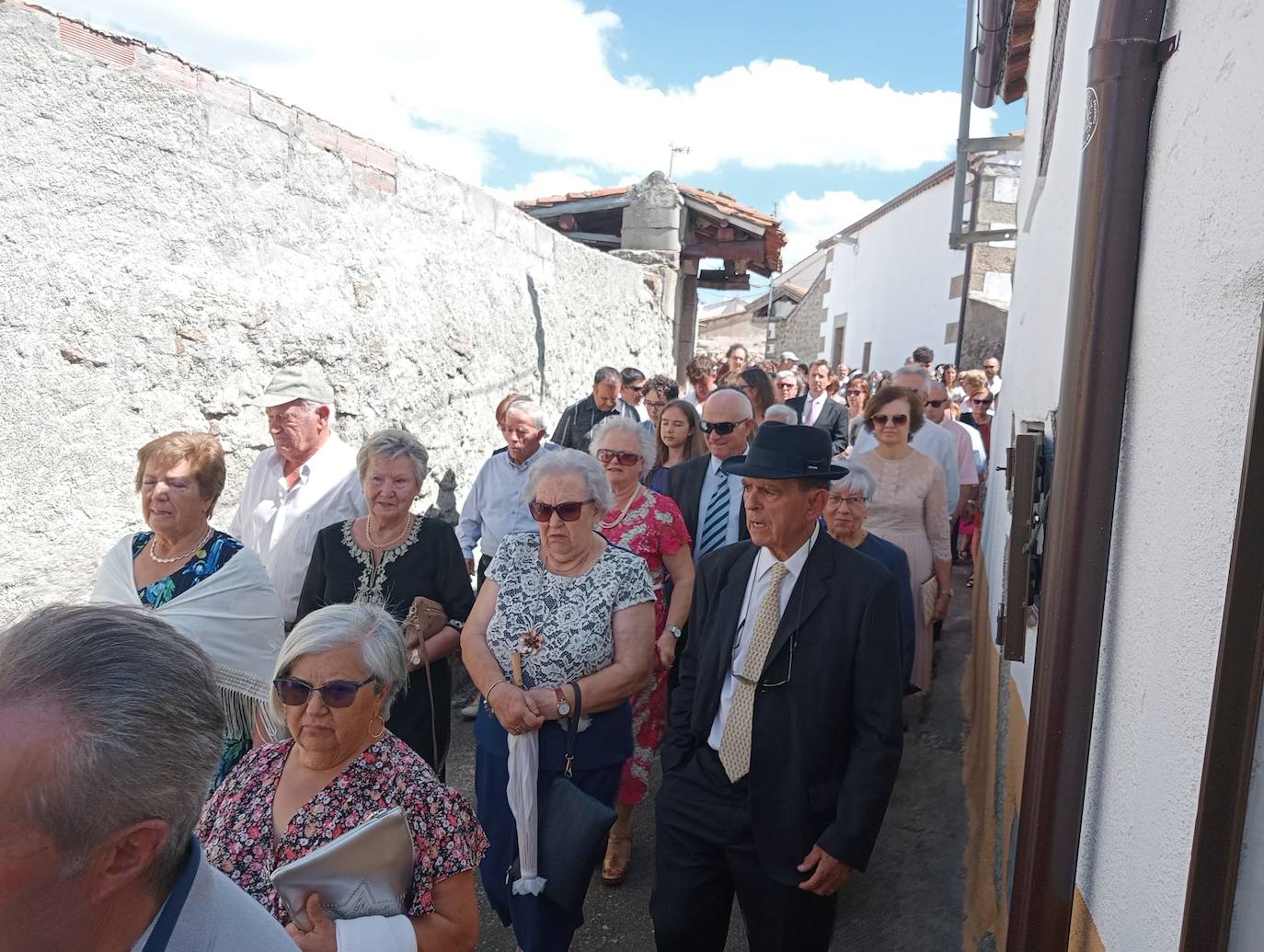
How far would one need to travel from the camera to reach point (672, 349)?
977cm

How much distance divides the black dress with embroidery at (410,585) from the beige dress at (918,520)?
6.86 feet

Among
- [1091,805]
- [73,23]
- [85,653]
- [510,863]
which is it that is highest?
[73,23]

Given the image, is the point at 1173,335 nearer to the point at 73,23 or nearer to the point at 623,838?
the point at 623,838

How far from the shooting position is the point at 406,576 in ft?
10.4

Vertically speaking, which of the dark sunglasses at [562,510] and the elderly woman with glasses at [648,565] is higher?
the dark sunglasses at [562,510]

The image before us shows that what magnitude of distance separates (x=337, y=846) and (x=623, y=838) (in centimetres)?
200

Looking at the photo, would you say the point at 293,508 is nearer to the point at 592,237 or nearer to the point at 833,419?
the point at 833,419

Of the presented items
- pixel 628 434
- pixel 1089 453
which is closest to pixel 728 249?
pixel 628 434

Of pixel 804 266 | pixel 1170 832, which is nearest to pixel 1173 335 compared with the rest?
pixel 1170 832

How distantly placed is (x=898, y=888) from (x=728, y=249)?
802 centimetres

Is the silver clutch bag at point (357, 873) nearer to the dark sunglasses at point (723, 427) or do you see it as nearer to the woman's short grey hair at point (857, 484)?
the woman's short grey hair at point (857, 484)

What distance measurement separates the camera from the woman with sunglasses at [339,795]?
1.89 m

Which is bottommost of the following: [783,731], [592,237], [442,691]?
[442,691]

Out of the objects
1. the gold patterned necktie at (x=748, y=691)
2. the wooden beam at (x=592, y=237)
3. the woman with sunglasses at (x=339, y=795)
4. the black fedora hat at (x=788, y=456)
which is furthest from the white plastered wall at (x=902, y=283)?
the woman with sunglasses at (x=339, y=795)
